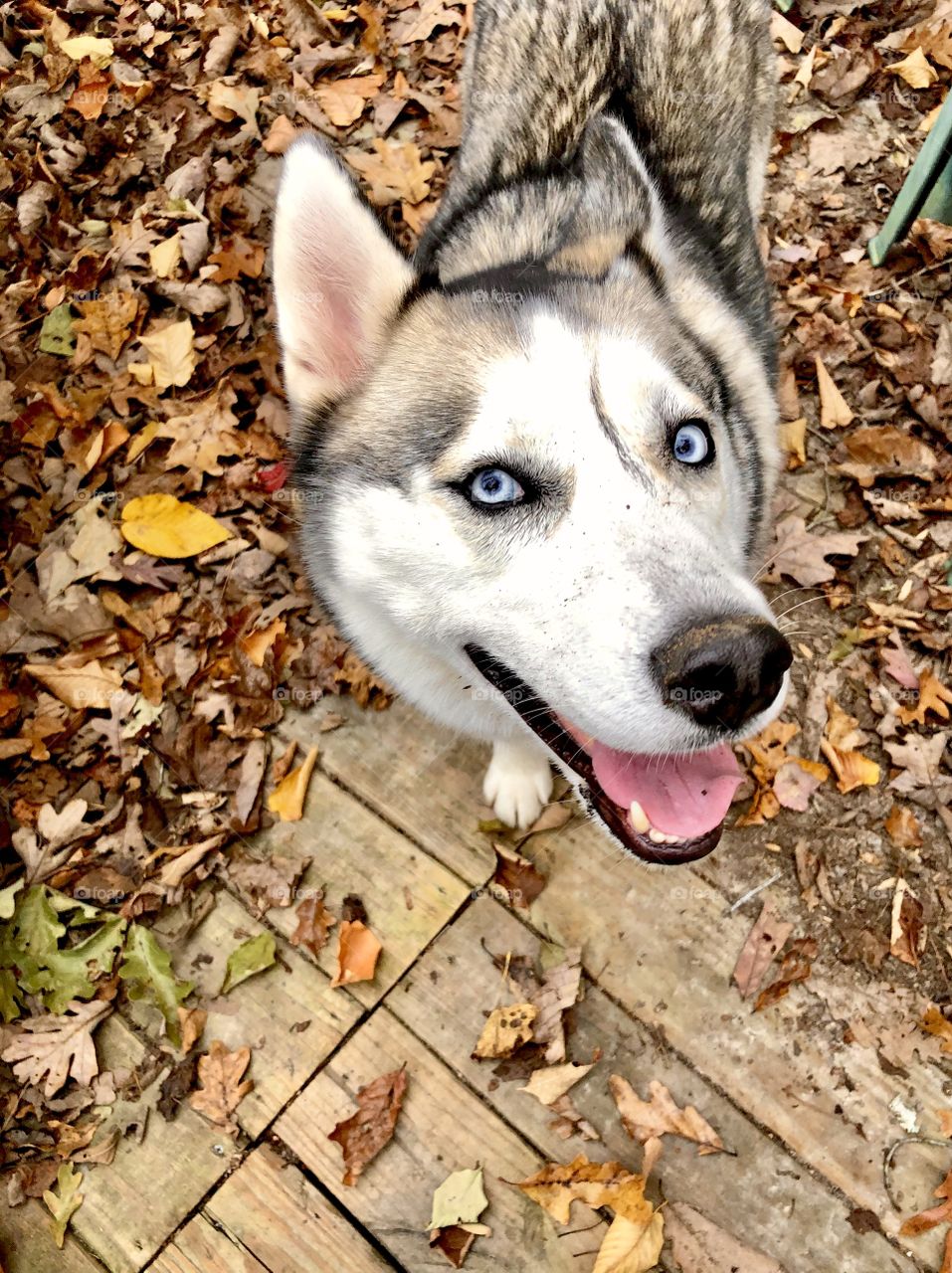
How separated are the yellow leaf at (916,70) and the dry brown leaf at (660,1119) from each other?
4.50m

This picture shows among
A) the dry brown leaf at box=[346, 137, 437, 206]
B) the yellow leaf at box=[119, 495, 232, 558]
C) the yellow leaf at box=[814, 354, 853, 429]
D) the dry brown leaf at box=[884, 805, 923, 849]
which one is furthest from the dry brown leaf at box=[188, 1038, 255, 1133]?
the dry brown leaf at box=[346, 137, 437, 206]

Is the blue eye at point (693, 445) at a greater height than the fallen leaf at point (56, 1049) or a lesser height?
greater

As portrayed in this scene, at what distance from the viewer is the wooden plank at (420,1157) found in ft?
8.13

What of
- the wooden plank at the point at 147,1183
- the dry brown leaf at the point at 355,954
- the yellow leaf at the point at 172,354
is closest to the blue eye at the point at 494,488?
the dry brown leaf at the point at 355,954

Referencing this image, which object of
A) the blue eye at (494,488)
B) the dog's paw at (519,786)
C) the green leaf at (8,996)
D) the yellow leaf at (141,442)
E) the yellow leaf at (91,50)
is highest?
the yellow leaf at (91,50)

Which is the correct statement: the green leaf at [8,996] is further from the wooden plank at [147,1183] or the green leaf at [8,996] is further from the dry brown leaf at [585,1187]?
the dry brown leaf at [585,1187]

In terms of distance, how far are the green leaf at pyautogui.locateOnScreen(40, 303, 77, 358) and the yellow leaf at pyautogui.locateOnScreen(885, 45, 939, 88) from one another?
4034 millimetres

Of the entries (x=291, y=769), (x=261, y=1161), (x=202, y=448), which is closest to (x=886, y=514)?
(x=291, y=769)

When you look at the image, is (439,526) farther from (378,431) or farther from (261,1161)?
(261,1161)

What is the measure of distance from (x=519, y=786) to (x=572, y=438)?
1.49 meters

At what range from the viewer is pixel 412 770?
3.12 meters

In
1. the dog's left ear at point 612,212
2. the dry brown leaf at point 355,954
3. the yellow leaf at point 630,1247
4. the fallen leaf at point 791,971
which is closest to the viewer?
the dog's left ear at point 612,212

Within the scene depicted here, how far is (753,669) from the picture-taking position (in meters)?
1.53

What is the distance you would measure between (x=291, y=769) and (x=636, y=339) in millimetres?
A: 1993
